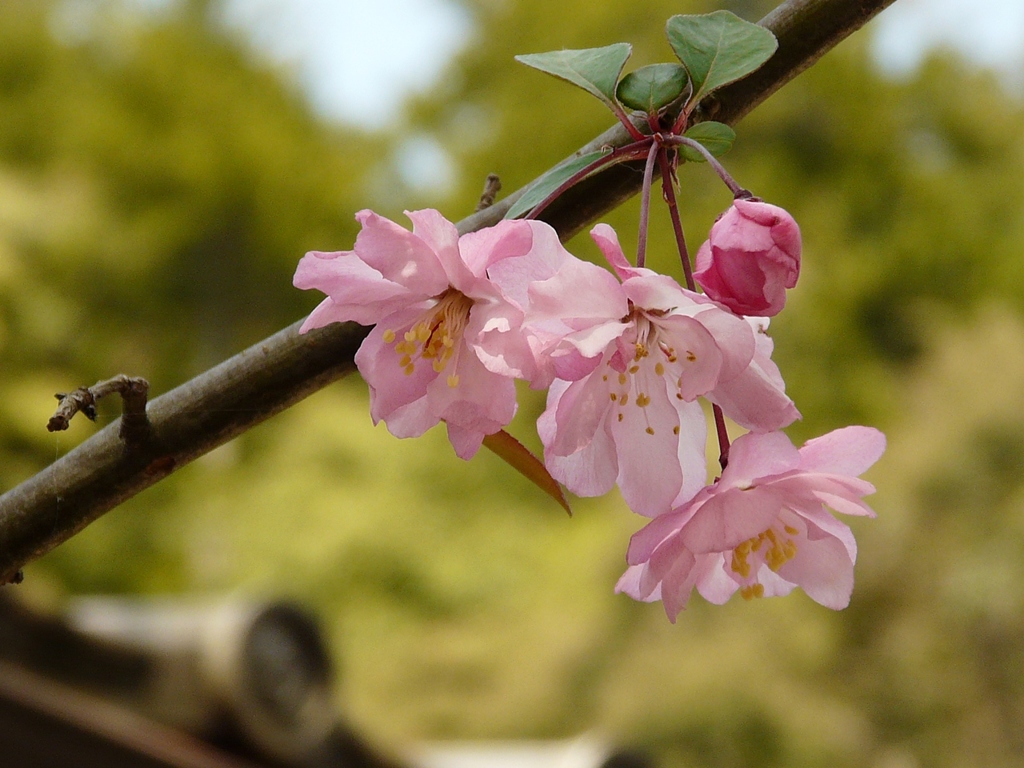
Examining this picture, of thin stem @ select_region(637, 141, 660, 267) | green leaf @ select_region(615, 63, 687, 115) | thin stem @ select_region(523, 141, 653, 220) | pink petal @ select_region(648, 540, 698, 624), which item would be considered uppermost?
green leaf @ select_region(615, 63, 687, 115)

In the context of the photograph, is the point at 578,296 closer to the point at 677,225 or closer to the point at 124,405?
the point at 677,225

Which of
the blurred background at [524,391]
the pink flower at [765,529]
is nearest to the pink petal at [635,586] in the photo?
the pink flower at [765,529]

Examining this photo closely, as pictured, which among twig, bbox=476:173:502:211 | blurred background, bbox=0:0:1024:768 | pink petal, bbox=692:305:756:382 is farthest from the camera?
blurred background, bbox=0:0:1024:768

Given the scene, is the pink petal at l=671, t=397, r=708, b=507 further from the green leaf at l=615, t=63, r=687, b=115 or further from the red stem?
the green leaf at l=615, t=63, r=687, b=115

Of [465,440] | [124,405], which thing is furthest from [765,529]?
[124,405]

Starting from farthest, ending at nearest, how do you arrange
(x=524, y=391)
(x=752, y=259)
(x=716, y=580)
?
(x=524, y=391)
(x=716, y=580)
(x=752, y=259)

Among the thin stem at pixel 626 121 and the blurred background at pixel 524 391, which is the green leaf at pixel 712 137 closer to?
the thin stem at pixel 626 121

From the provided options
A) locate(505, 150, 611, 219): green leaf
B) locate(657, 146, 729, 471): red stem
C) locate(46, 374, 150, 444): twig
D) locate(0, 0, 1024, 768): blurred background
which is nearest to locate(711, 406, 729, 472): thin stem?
locate(657, 146, 729, 471): red stem
